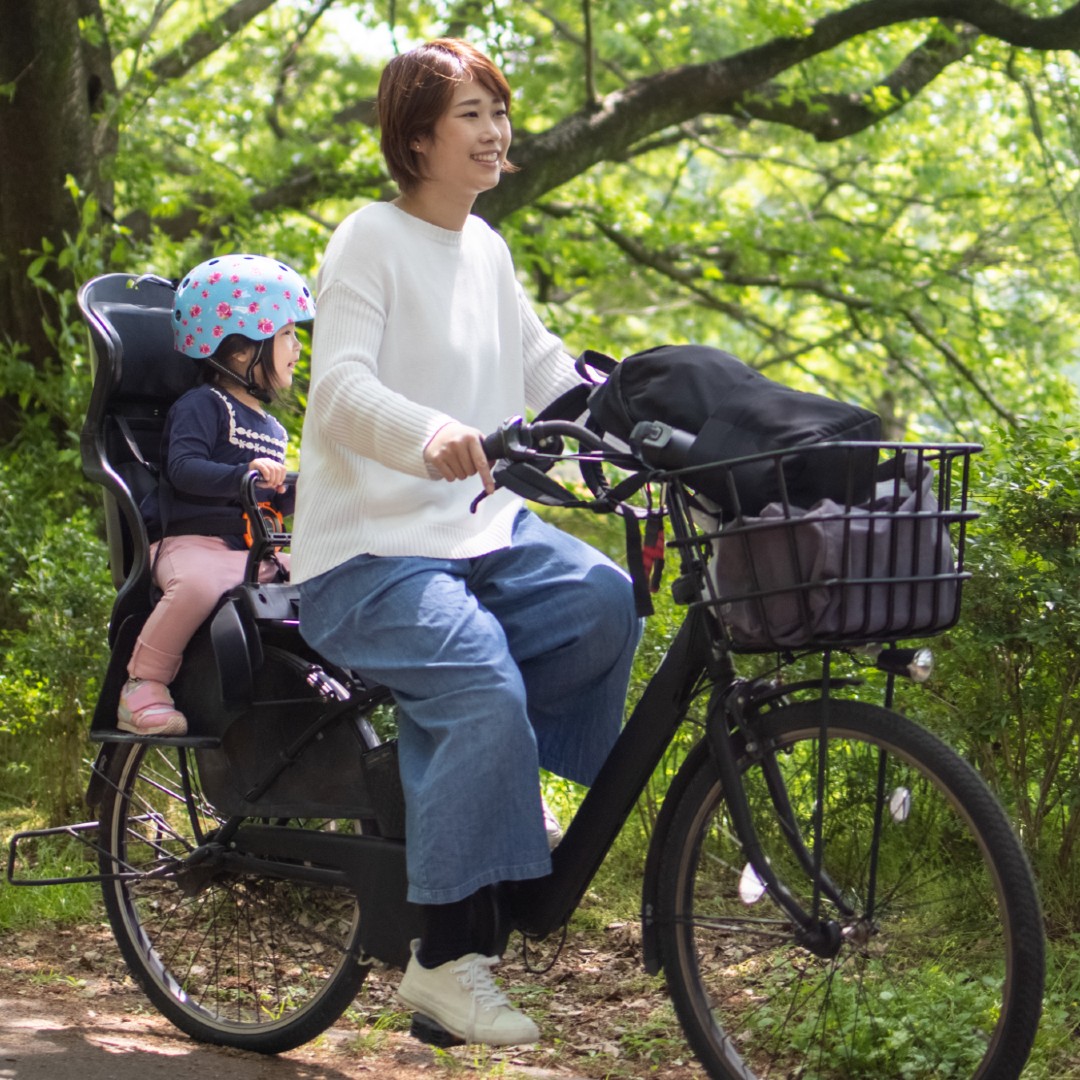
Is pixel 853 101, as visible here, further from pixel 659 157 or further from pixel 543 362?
pixel 659 157

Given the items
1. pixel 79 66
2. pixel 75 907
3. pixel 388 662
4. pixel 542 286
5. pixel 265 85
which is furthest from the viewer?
pixel 265 85

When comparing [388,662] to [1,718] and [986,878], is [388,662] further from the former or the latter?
[1,718]

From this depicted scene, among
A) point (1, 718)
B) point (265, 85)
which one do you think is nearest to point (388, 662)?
point (1, 718)

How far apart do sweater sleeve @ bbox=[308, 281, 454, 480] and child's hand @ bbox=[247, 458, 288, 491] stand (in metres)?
0.53

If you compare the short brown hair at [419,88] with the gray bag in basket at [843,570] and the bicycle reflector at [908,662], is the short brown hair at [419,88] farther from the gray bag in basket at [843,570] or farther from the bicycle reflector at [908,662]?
the bicycle reflector at [908,662]

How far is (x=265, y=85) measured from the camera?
13445 millimetres

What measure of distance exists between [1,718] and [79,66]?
2.89 metres

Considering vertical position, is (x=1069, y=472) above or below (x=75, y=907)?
above

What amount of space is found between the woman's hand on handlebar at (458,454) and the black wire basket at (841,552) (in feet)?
1.37

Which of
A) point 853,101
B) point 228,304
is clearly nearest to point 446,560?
point 228,304

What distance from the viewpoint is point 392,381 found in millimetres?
3055

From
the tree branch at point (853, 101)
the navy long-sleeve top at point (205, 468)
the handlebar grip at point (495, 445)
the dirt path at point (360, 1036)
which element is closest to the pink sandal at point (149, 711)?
the navy long-sleeve top at point (205, 468)

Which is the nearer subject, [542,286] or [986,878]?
[986,878]

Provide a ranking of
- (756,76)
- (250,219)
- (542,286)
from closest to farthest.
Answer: (250,219), (756,76), (542,286)
